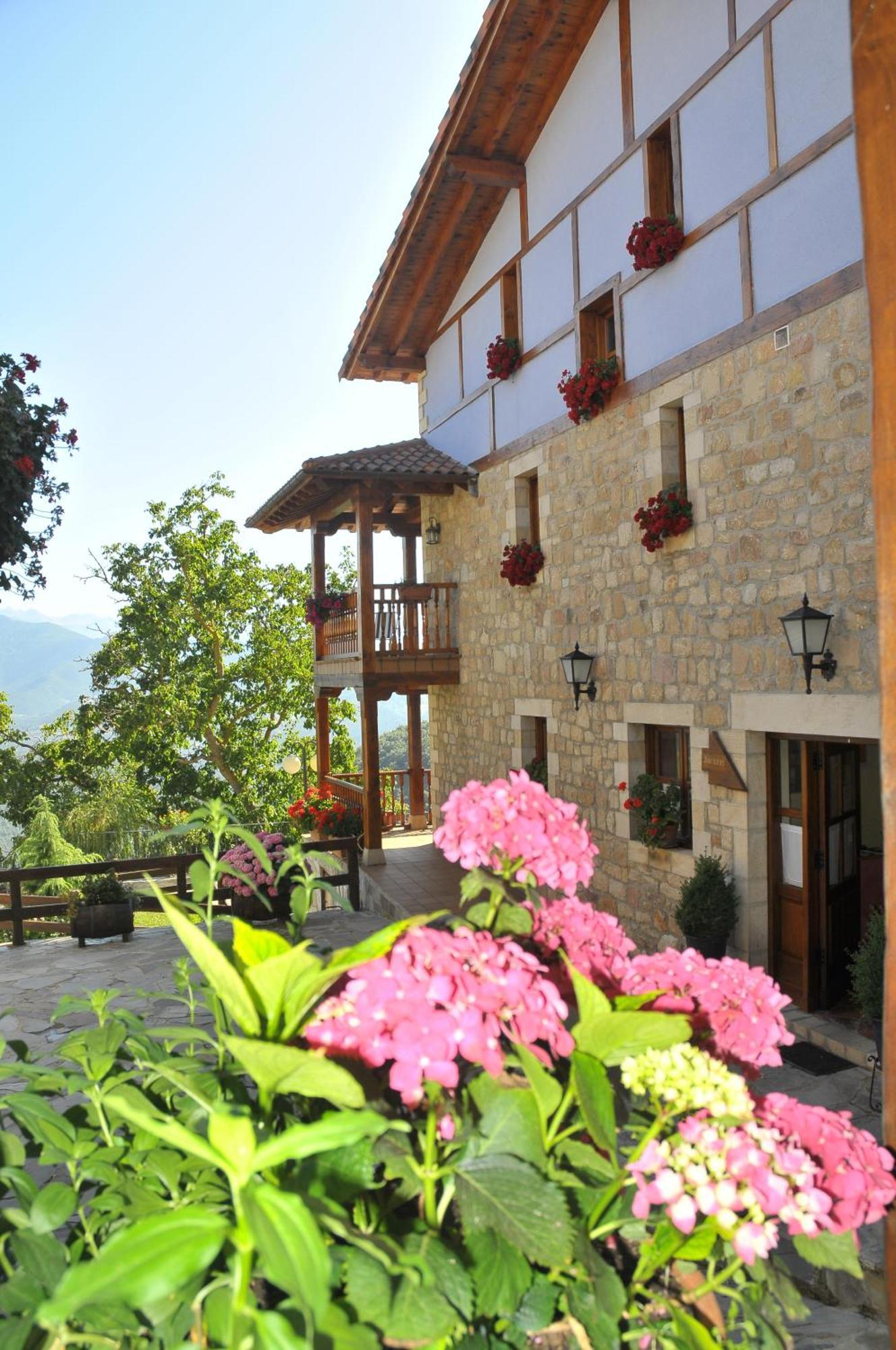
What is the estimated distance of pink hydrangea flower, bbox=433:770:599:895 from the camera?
1454mm

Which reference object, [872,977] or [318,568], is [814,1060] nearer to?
[872,977]

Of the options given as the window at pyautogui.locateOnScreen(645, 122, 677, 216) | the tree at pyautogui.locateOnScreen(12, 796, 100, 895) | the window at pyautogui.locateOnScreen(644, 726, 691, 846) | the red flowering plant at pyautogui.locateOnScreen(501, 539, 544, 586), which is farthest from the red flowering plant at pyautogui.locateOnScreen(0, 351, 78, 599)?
the tree at pyautogui.locateOnScreen(12, 796, 100, 895)

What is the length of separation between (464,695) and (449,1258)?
9555mm

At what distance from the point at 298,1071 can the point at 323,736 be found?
11.4 meters

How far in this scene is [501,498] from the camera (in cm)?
926

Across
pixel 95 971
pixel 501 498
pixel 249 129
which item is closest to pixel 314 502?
pixel 501 498

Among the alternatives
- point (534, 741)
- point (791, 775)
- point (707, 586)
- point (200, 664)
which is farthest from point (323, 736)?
point (791, 775)

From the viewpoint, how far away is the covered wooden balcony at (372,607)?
384 inches

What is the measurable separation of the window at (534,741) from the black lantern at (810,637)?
4049mm

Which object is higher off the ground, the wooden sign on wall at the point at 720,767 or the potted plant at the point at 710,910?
the wooden sign on wall at the point at 720,767

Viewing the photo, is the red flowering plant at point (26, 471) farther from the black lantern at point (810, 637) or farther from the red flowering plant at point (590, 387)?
the black lantern at point (810, 637)

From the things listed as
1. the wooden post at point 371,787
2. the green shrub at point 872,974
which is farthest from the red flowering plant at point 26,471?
the green shrub at point 872,974

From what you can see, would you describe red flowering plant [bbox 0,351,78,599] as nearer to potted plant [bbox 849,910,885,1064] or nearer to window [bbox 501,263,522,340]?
window [bbox 501,263,522,340]

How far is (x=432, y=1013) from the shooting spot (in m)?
1.05
